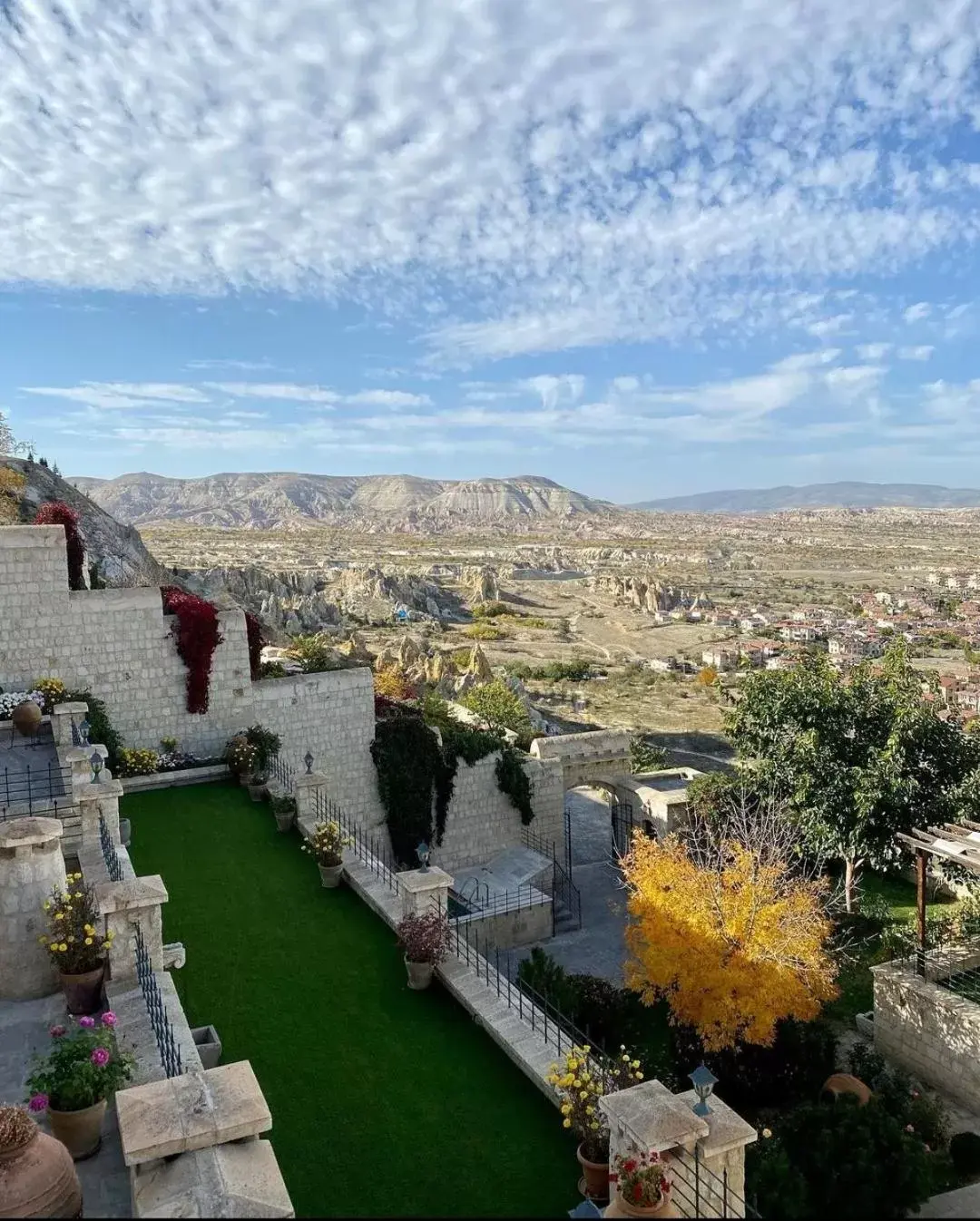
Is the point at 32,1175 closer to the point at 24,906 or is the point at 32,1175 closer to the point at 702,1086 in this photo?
the point at 24,906

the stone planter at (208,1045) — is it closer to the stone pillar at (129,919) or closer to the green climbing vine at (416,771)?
the stone pillar at (129,919)

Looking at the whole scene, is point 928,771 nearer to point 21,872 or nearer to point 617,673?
point 21,872

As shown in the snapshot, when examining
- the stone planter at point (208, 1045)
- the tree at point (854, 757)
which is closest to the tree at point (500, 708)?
the tree at point (854, 757)

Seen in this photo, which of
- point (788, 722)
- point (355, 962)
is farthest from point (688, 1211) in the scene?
point (788, 722)

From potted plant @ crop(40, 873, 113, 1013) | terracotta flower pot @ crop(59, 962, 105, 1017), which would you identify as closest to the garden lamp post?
potted plant @ crop(40, 873, 113, 1013)

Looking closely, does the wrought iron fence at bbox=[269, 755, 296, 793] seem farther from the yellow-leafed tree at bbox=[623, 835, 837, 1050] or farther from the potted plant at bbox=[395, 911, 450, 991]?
the yellow-leafed tree at bbox=[623, 835, 837, 1050]

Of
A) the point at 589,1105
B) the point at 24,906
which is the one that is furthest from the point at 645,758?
the point at 24,906
